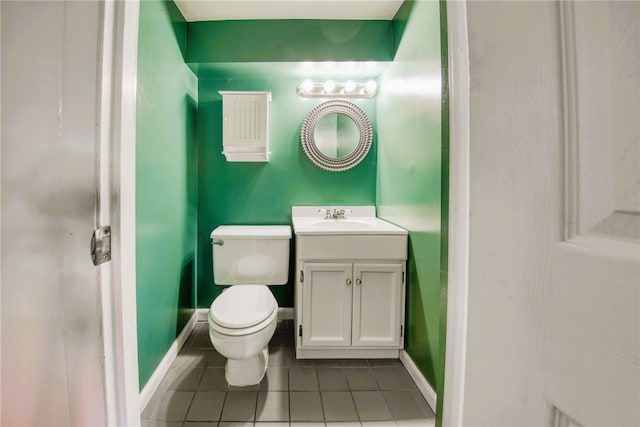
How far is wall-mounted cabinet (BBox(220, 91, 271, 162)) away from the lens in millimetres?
2285

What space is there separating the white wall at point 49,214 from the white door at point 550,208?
24.9 inches

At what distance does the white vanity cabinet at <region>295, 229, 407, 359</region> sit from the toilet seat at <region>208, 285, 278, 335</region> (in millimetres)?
259

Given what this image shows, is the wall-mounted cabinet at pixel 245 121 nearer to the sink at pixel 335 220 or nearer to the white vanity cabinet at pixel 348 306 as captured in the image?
the sink at pixel 335 220

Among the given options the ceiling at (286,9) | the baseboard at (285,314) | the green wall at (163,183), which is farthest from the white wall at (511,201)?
the baseboard at (285,314)

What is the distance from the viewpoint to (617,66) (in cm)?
31

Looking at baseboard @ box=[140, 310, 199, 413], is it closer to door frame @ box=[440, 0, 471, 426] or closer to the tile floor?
the tile floor

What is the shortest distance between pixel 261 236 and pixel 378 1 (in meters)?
1.71

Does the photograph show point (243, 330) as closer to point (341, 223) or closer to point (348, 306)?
point (348, 306)

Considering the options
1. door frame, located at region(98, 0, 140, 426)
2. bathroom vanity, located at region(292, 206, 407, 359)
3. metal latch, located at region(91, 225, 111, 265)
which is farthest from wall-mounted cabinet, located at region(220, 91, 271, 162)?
metal latch, located at region(91, 225, 111, 265)

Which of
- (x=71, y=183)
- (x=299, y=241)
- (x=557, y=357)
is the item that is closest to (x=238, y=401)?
(x=299, y=241)

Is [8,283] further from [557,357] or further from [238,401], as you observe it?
[238,401]

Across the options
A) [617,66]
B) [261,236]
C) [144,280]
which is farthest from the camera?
[261,236]

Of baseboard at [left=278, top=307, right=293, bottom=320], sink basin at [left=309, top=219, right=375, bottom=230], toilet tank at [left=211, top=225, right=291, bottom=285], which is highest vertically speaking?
sink basin at [left=309, top=219, right=375, bottom=230]

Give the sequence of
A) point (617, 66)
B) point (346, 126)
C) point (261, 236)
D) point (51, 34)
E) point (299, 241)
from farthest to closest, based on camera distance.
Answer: point (346, 126)
point (261, 236)
point (299, 241)
point (51, 34)
point (617, 66)
